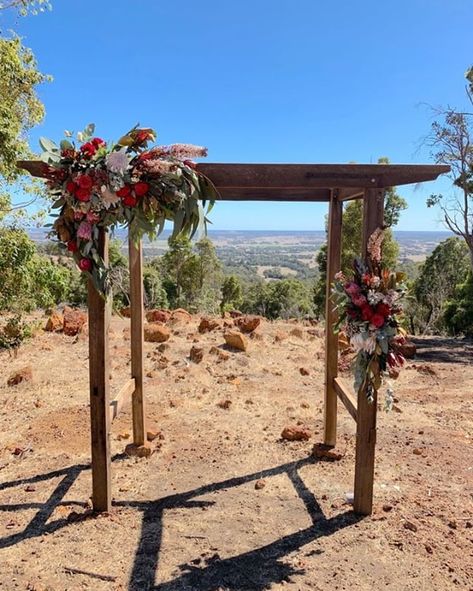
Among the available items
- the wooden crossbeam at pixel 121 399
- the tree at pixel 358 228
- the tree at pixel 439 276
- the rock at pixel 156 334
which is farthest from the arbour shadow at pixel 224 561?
the tree at pixel 439 276

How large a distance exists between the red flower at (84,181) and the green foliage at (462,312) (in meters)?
11.4

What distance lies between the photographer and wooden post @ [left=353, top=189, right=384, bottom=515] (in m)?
2.80

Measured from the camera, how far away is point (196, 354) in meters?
6.62

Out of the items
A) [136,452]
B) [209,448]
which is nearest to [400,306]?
[209,448]

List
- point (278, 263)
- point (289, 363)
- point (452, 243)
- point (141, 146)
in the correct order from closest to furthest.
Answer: point (141, 146) < point (289, 363) < point (452, 243) < point (278, 263)

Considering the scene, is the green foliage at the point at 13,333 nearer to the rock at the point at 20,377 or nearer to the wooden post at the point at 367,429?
the rock at the point at 20,377

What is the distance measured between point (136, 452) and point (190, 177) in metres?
2.56

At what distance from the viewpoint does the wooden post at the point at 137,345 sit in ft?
12.2

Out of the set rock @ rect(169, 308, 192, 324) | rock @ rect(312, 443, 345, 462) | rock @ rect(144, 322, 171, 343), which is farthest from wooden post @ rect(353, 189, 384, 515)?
rock @ rect(169, 308, 192, 324)

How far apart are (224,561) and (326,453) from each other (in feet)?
5.36

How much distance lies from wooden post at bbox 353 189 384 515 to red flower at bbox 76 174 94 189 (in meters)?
1.72

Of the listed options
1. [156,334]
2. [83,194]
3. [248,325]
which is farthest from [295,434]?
[248,325]

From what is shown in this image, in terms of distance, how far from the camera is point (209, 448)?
4.02 m

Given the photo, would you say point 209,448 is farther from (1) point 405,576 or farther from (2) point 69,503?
(1) point 405,576
